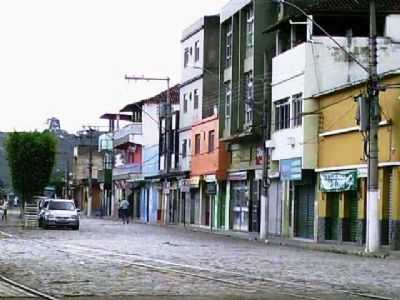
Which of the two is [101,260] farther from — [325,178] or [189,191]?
[189,191]

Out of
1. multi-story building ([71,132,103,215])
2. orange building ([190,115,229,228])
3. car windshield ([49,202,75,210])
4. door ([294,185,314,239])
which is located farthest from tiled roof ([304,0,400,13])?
multi-story building ([71,132,103,215])

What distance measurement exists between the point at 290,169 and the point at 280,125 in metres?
3.23

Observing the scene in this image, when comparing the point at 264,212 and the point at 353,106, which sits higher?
the point at 353,106

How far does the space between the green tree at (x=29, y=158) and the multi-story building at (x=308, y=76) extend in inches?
1097

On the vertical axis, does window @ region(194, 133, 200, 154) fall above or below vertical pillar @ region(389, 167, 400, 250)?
above

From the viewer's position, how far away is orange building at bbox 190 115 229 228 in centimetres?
5953

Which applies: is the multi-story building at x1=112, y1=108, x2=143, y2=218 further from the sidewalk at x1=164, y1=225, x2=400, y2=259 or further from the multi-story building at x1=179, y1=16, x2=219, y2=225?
the sidewalk at x1=164, y1=225, x2=400, y2=259

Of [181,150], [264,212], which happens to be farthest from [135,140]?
[264,212]

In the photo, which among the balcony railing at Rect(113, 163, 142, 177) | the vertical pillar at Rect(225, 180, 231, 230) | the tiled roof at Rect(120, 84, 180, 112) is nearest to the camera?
the vertical pillar at Rect(225, 180, 231, 230)

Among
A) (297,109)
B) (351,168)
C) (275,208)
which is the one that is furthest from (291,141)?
(351,168)

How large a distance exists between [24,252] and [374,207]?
42.1 feet

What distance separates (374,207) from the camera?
32875mm

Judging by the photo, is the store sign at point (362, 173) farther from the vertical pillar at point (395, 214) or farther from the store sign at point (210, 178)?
the store sign at point (210, 178)

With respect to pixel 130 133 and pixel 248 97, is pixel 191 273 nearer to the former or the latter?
pixel 248 97
